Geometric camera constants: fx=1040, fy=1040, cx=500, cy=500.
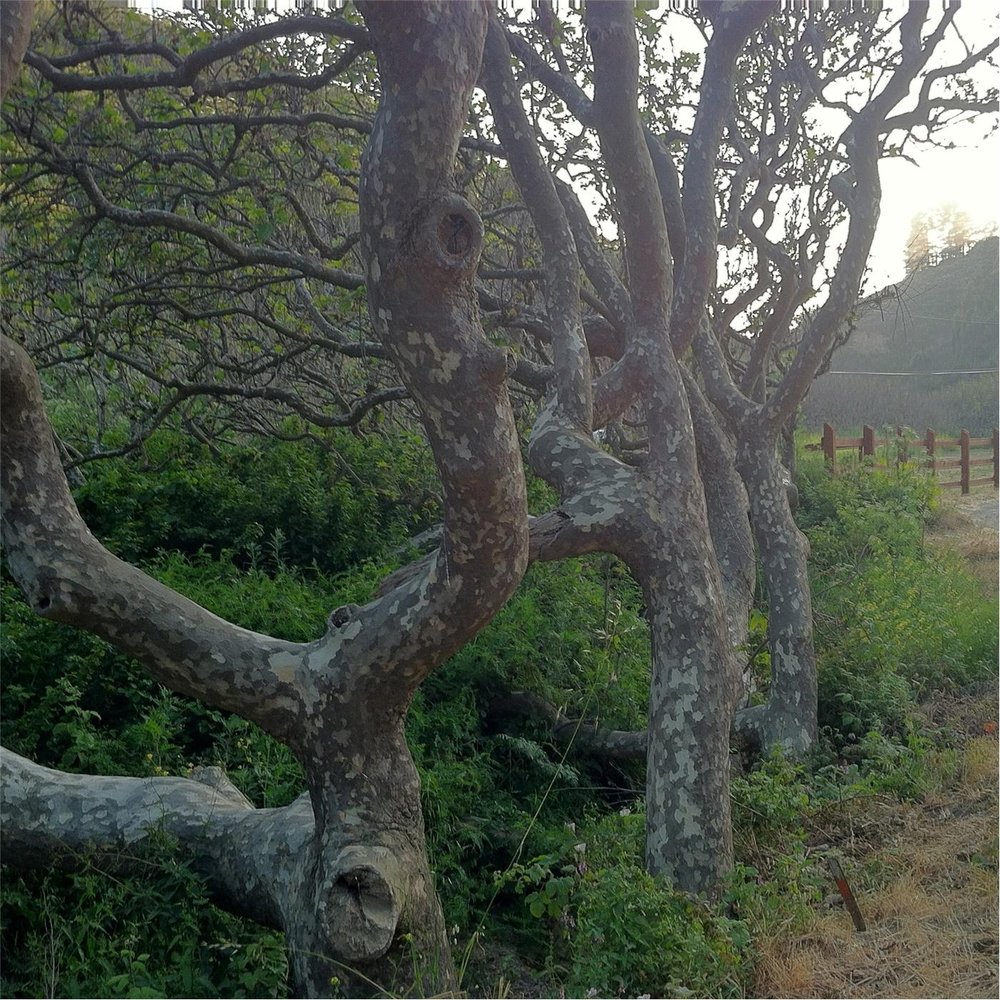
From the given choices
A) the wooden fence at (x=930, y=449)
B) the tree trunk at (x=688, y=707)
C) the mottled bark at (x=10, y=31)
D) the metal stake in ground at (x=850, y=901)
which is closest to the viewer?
the mottled bark at (x=10, y=31)

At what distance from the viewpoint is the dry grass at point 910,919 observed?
13.5ft

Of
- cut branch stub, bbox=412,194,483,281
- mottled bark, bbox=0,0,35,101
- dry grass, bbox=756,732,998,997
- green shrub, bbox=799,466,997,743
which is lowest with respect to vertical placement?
dry grass, bbox=756,732,998,997

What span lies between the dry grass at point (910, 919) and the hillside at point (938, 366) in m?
21.8

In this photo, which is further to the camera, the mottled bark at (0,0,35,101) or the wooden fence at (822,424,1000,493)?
the wooden fence at (822,424,1000,493)

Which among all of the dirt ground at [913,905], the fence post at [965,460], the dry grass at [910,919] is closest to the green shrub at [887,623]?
the dirt ground at [913,905]

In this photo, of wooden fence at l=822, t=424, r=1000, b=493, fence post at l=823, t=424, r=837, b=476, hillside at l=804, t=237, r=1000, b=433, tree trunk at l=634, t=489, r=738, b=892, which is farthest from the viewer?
hillside at l=804, t=237, r=1000, b=433

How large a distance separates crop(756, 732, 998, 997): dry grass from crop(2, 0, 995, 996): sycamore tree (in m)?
0.72

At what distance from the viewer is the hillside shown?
2859cm

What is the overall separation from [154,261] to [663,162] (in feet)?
13.3

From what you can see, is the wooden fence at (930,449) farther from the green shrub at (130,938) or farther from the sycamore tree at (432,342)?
the green shrub at (130,938)

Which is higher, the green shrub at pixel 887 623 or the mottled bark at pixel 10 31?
the mottled bark at pixel 10 31

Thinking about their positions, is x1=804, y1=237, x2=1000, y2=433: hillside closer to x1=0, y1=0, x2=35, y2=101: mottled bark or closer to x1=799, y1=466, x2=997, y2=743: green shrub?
x1=799, y1=466, x2=997, y2=743: green shrub

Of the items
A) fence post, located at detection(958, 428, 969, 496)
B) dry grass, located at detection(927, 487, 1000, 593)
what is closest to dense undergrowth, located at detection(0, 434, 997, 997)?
dry grass, located at detection(927, 487, 1000, 593)

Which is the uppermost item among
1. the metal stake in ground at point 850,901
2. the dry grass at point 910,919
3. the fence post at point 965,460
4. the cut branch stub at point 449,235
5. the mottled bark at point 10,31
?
the mottled bark at point 10,31
